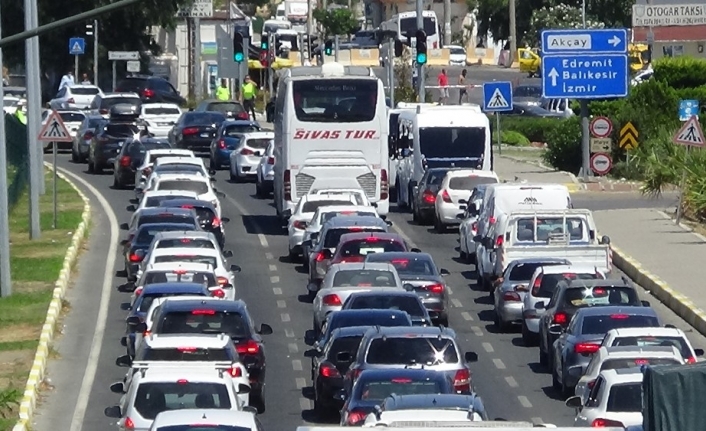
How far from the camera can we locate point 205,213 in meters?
38.3

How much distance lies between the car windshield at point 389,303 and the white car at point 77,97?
42.8 meters

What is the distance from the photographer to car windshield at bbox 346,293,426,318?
26234mm

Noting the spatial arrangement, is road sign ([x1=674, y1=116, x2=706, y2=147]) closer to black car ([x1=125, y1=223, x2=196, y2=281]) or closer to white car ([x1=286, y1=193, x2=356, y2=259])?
white car ([x1=286, y1=193, x2=356, y2=259])

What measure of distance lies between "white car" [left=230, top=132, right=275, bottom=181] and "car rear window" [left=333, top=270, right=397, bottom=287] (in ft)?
69.0

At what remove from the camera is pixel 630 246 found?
124ft

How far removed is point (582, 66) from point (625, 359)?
28417 mm

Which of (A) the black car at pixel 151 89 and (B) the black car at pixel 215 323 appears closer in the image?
(B) the black car at pixel 215 323

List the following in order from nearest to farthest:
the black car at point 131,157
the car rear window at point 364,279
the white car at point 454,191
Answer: the car rear window at point 364,279
the white car at point 454,191
the black car at point 131,157

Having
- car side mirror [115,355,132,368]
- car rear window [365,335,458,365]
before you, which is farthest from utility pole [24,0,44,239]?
car rear window [365,335,458,365]

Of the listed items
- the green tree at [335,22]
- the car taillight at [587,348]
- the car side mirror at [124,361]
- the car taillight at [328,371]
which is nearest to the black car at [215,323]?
the car side mirror at [124,361]

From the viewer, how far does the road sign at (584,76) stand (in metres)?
48.6

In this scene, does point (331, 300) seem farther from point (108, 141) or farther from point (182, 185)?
point (108, 141)

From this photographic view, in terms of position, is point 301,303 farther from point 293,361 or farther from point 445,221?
point 445,221

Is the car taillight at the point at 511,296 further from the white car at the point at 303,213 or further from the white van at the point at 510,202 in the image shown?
the white car at the point at 303,213
